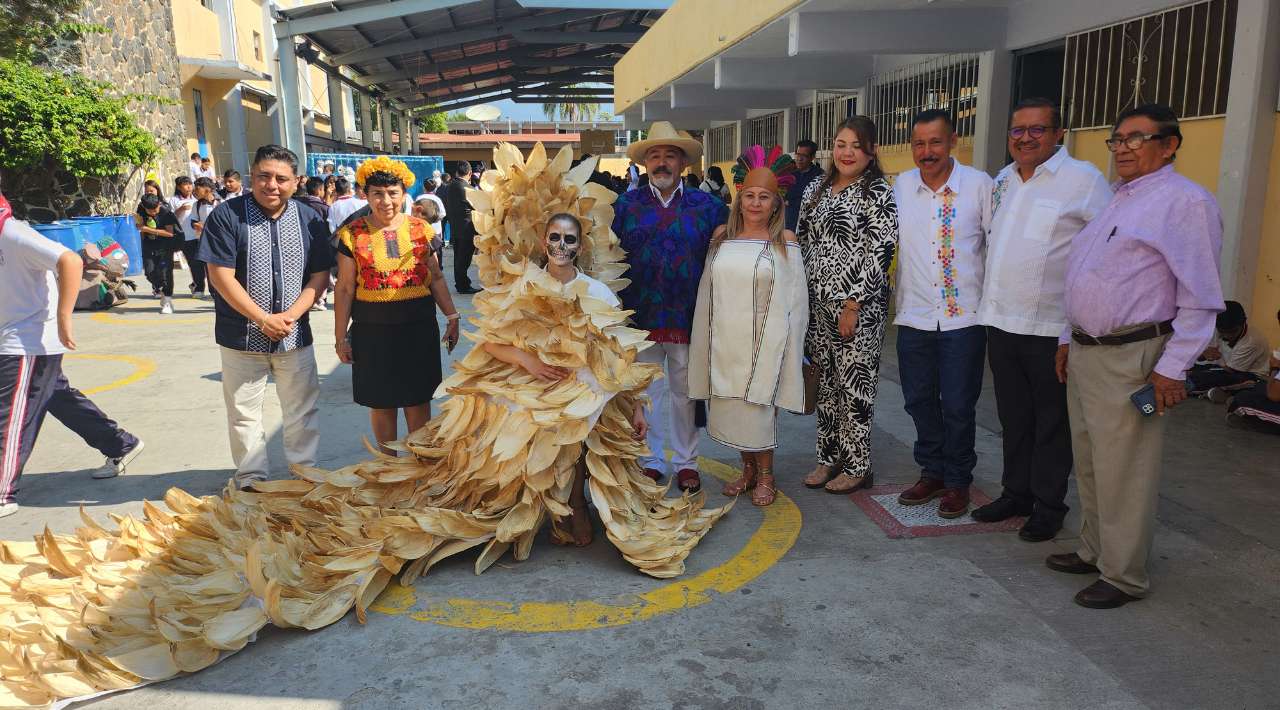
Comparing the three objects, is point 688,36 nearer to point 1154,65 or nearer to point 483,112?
point 1154,65

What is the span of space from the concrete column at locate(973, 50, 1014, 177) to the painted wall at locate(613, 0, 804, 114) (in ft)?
7.50

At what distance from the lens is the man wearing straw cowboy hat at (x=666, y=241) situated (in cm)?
431

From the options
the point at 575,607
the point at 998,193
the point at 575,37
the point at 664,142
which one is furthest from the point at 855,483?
the point at 575,37

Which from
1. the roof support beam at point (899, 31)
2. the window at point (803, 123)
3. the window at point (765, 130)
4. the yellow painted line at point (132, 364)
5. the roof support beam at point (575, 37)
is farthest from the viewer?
the roof support beam at point (575, 37)

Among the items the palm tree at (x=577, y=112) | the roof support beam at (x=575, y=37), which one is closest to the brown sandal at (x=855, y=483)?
the roof support beam at (x=575, y=37)

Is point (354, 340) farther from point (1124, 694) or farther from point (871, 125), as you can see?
point (1124, 694)

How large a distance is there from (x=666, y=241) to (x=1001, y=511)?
6.91ft

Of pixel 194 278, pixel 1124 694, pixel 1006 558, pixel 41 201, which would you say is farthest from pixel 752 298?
pixel 41 201

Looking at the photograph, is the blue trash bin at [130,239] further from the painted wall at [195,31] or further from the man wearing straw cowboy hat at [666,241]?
the man wearing straw cowboy hat at [666,241]

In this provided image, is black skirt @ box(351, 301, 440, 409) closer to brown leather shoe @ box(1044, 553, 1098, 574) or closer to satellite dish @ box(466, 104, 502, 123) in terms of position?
brown leather shoe @ box(1044, 553, 1098, 574)

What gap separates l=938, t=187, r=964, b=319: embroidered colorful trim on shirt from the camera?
4.02 meters

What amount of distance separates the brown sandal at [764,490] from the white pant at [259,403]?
246 cm

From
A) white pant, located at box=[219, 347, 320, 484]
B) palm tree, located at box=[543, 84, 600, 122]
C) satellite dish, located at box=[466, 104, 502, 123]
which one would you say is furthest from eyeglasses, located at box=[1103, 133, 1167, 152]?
palm tree, located at box=[543, 84, 600, 122]

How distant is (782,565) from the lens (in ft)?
12.0
